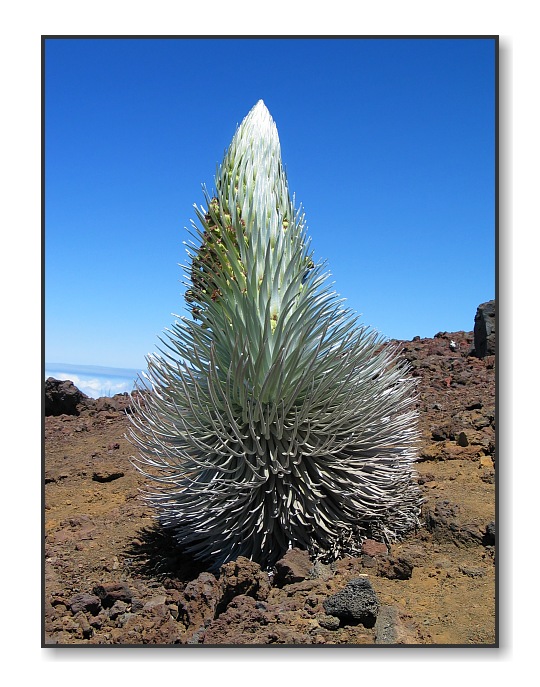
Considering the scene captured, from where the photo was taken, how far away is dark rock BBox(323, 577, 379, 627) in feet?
6.61

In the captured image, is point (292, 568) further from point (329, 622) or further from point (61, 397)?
point (61, 397)

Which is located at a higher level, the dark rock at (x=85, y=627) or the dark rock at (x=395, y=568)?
the dark rock at (x=395, y=568)

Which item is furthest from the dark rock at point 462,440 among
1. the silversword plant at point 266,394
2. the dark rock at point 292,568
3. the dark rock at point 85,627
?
the dark rock at point 85,627

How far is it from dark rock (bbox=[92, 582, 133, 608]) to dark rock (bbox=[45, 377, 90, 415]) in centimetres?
225

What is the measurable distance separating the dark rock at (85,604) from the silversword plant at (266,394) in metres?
0.37

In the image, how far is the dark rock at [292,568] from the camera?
7.39ft

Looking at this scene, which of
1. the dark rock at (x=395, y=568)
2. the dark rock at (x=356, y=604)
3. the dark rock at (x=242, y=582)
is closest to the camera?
the dark rock at (x=356, y=604)

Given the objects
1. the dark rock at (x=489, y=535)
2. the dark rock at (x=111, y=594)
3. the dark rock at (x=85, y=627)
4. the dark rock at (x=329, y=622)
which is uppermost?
the dark rock at (x=489, y=535)

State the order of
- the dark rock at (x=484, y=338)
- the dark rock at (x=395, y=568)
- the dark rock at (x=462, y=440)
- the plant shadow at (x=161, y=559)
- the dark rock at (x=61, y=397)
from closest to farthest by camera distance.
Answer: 1. the dark rock at (x=395, y=568)
2. the plant shadow at (x=161, y=559)
3. the dark rock at (x=462, y=440)
4. the dark rock at (x=484, y=338)
5. the dark rock at (x=61, y=397)

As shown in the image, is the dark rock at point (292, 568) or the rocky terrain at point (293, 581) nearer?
the rocky terrain at point (293, 581)

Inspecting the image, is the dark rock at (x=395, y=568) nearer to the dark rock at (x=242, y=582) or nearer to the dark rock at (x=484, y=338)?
the dark rock at (x=242, y=582)

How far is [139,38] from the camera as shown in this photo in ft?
7.86

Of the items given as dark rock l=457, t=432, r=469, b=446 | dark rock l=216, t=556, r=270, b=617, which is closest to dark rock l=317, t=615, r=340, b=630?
dark rock l=216, t=556, r=270, b=617

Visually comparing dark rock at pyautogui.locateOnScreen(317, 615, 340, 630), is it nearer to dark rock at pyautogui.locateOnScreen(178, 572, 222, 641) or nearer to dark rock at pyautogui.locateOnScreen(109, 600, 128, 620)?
dark rock at pyautogui.locateOnScreen(178, 572, 222, 641)
